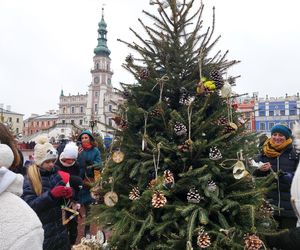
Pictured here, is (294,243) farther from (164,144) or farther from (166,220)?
(164,144)

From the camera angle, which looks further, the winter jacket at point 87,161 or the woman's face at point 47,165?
the winter jacket at point 87,161

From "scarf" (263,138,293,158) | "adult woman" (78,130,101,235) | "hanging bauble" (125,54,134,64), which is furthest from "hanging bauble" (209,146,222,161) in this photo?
"adult woman" (78,130,101,235)

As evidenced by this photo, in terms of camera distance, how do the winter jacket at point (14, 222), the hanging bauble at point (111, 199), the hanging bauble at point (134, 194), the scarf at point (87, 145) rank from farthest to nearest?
the scarf at point (87, 145)
the hanging bauble at point (111, 199)
the hanging bauble at point (134, 194)
the winter jacket at point (14, 222)

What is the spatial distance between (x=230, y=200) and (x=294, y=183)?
0.46 metres

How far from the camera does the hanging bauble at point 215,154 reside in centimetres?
243

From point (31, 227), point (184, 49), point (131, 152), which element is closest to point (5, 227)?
point (31, 227)

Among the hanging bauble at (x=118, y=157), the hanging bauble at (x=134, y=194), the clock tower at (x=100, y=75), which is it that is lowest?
the hanging bauble at (x=134, y=194)

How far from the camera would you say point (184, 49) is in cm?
282

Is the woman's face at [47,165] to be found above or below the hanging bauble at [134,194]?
above

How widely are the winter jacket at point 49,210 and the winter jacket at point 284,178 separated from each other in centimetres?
225

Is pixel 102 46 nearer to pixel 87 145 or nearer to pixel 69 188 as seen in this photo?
pixel 87 145

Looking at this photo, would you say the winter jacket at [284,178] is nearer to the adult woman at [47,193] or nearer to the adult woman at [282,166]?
the adult woman at [282,166]

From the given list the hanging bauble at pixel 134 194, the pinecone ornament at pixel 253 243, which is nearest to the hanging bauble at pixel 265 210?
the pinecone ornament at pixel 253 243

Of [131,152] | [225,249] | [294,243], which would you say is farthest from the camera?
[131,152]
